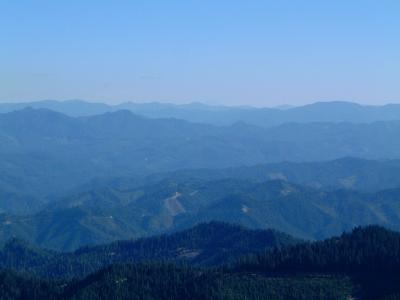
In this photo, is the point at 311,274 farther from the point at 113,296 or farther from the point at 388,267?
the point at 113,296

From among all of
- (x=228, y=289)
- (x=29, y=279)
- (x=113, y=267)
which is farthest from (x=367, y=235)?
(x=29, y=279)

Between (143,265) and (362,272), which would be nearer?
(362,272)

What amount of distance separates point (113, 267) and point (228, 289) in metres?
33.4

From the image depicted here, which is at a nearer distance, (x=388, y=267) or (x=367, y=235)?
(x=388, y=267)

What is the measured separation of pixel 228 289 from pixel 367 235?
160 ft

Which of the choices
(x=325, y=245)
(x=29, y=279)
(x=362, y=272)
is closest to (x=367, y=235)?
(x=325, y=245)

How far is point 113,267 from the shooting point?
17400 cm

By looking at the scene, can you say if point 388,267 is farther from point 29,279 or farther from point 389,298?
point 29,279

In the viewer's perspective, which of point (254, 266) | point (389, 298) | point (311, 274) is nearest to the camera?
point (389, 298)

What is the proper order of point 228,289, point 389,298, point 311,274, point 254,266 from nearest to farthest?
point 389,298 < point 228,289 < point 311,274 < point 254,266

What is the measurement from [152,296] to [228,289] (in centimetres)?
1687

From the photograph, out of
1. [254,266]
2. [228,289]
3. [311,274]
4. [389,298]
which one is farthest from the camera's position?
[254,266]

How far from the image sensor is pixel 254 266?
18000 centimetres

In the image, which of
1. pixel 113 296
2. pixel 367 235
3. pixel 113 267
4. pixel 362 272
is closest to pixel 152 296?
pixel 113 296
